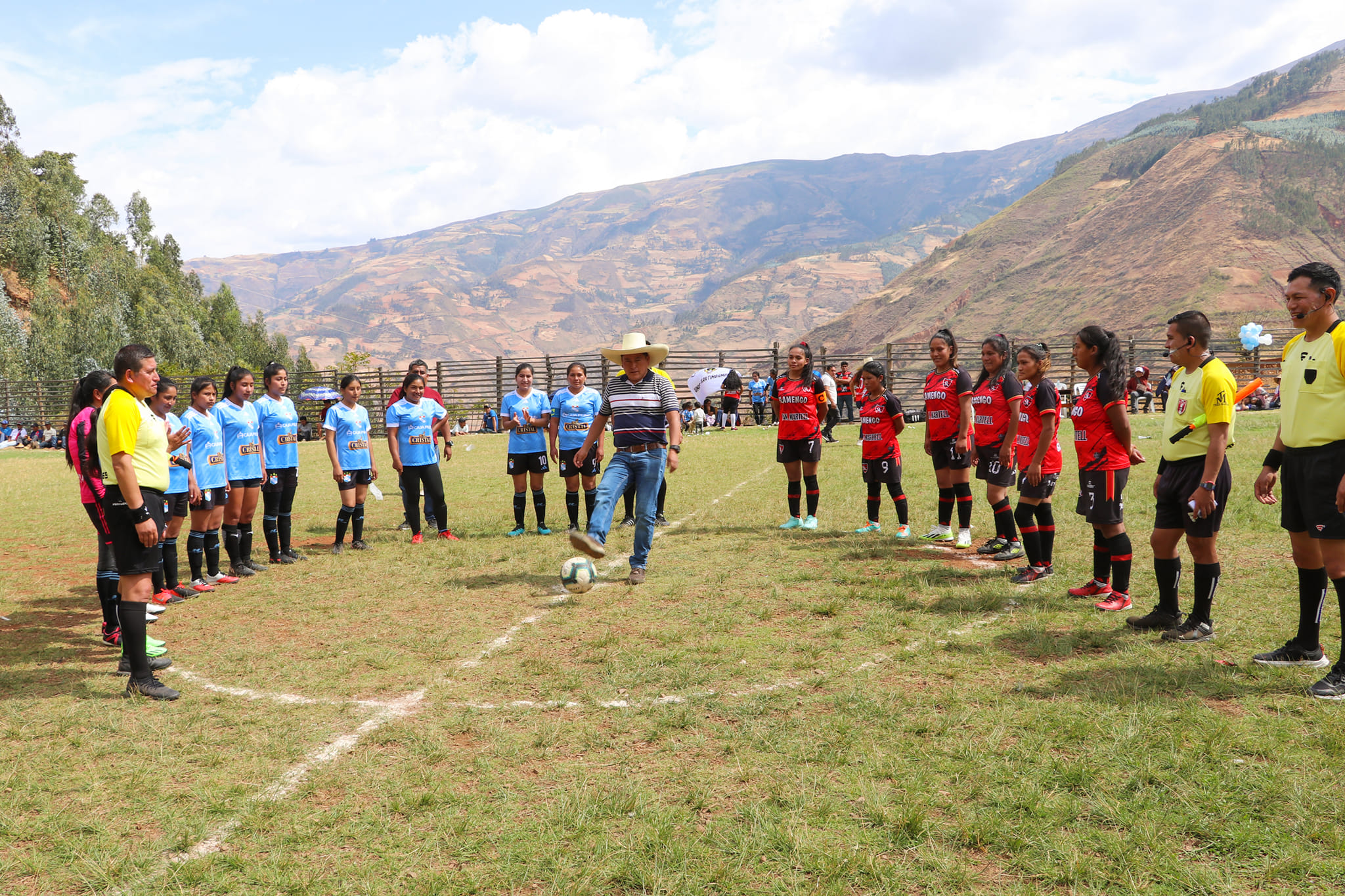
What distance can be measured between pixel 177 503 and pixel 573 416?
14.8ft

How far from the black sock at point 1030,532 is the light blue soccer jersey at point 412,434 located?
6938 millimetres

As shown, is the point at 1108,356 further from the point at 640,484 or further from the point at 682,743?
the point at 682,743

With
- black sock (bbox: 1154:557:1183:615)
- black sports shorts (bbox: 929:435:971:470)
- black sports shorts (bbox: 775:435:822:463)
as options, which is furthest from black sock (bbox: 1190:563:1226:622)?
black sports shorts (bbox: 775:435:822:463)

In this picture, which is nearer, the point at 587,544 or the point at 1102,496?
the point at 1102,496

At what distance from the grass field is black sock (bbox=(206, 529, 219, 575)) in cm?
102

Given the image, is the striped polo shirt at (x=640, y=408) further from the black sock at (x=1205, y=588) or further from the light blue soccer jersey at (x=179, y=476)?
the black sock at (x=1205, y=588)

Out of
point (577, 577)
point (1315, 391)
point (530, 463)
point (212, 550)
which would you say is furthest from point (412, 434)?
point (1315, 391)

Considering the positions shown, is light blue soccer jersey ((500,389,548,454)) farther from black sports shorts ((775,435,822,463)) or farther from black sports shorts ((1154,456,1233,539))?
black sports shorts ((1154,456,1233,539))

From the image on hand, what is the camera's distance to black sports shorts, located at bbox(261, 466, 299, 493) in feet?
29.0

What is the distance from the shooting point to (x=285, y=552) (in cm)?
924

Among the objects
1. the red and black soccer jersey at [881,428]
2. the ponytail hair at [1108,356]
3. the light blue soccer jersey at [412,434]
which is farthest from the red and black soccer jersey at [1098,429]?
the light blue soccer jersey at [412,434]

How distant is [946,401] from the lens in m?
8.59

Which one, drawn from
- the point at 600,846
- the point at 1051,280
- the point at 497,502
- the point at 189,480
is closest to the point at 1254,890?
the point at 600,846

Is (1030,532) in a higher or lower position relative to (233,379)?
lower
